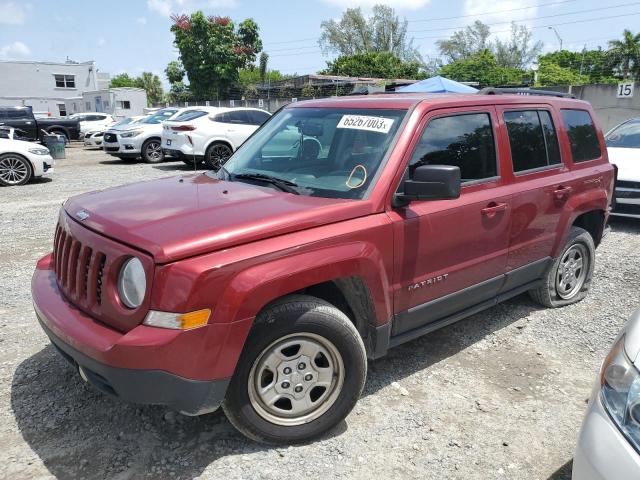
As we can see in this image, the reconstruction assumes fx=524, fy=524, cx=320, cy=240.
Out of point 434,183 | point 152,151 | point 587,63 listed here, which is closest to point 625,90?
point 152,151

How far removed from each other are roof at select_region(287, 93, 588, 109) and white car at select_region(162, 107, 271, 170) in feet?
31.3

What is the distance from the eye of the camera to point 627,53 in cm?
4762

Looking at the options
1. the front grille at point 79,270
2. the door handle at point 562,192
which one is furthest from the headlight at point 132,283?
the door handle at point 562,192

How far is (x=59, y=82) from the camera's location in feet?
164

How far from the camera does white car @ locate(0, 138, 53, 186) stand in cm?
1160

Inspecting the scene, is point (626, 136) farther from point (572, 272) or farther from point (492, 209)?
point (492, 209)

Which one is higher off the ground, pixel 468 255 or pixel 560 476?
pixel 468 255

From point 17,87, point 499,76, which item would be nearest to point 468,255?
point 499,76

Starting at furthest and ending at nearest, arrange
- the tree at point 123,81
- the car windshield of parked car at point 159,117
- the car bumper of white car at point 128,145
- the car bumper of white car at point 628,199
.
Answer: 1. the tree at point 123,81
2. the car windshield of parked car at point 159,117
3. the car bumper of white car at point 128,145
4. the car bumper of white car at point 628,199

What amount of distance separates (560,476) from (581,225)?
9.31 feet

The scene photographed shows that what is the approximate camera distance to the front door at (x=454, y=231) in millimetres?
3141

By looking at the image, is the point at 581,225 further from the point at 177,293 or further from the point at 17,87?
the point at 17,87

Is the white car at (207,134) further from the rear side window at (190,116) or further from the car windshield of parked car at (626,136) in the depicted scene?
the car windshield of parked car at (626,136)

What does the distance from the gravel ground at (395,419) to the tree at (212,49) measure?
38.8m
